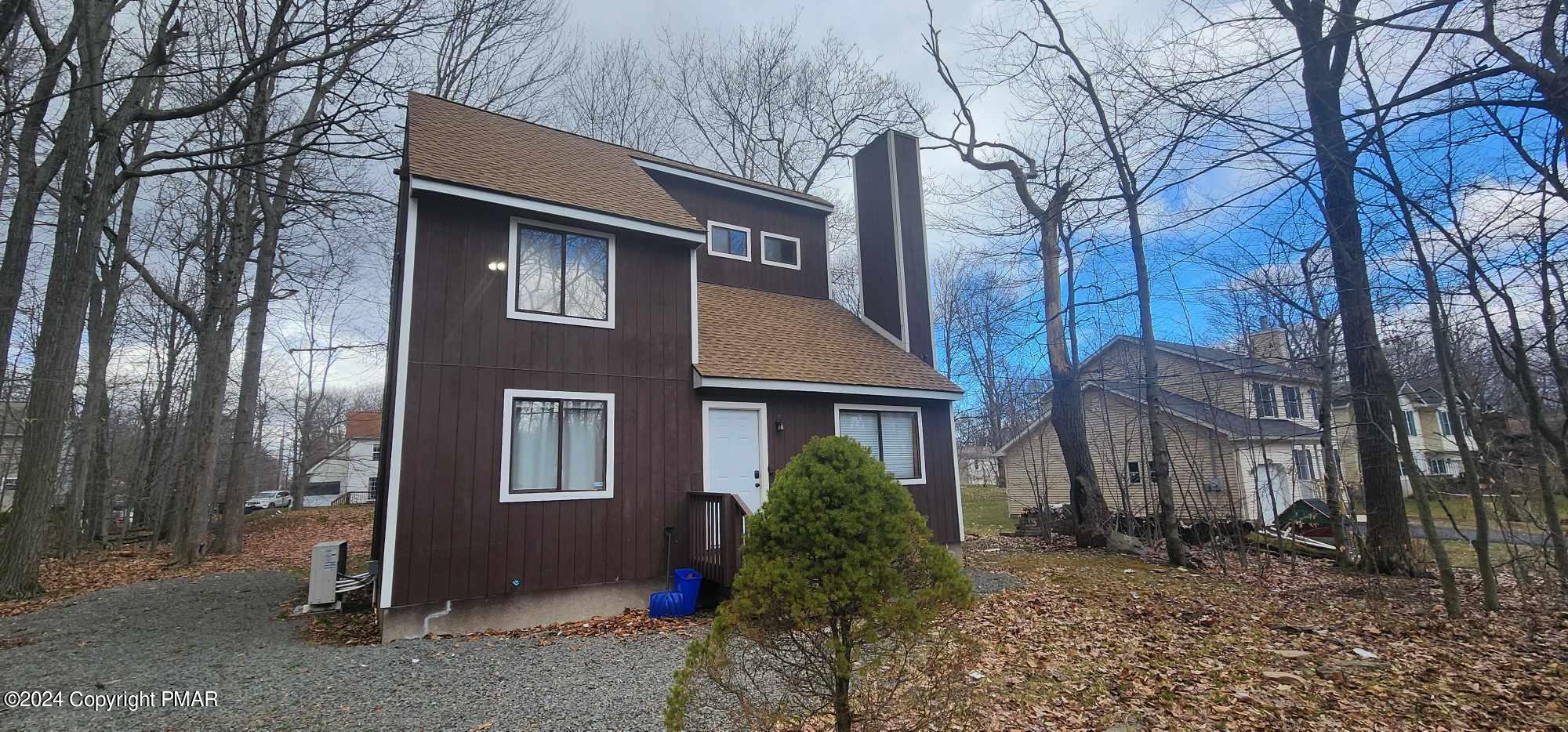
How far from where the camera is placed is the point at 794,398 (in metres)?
9.42

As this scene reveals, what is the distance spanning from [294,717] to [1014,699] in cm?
469

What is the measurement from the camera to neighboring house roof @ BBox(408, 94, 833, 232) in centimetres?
774

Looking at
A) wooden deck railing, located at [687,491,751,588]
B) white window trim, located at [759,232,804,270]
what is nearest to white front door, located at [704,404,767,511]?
wooden deck railing, located at [687,491,751,588]

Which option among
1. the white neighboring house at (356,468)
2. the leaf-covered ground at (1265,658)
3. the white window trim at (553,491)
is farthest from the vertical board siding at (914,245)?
the white neighboring house at (356,468)

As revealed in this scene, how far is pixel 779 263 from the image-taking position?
12406 millimetres

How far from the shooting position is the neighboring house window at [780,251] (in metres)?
12.3

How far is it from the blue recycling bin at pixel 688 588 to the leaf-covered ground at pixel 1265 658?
3043mm

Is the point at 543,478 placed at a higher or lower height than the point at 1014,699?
higher

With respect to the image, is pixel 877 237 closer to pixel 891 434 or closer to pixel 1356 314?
pixel 891 434

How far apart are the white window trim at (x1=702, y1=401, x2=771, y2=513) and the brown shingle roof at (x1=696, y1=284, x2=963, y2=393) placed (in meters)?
0.46

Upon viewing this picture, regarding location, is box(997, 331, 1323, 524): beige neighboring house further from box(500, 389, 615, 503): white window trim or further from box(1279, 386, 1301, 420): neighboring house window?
box(500, 389, 615, 503): white window trim

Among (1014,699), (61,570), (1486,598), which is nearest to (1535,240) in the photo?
(1486,598)

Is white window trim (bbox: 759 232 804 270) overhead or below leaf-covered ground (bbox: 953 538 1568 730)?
overhead

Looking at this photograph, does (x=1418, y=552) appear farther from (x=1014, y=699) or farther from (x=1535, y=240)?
(x=1014, y=699)
